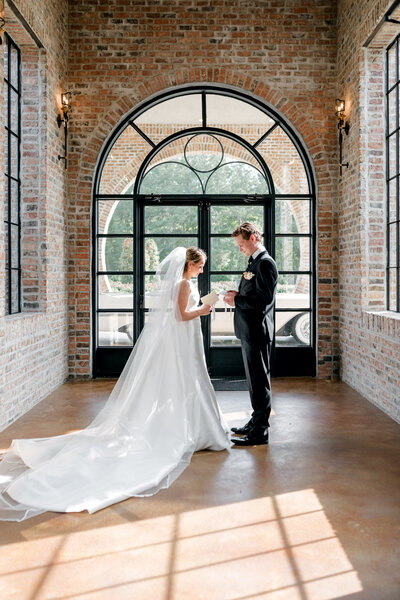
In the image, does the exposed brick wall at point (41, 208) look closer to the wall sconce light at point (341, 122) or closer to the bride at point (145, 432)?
the bride at point (145, 432)

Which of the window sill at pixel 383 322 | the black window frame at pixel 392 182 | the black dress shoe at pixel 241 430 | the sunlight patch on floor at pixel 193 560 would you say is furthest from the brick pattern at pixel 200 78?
the sunlight patch on floor at pixel 193 560

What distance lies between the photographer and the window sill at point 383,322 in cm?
525

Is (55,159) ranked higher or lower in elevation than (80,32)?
lower

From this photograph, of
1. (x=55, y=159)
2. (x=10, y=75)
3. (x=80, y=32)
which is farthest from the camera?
(x=80, y=32)

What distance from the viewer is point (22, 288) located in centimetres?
636

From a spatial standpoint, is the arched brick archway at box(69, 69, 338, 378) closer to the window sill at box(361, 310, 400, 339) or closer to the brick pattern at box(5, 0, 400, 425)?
the brick pattern at box(5, 0, 400, 425)

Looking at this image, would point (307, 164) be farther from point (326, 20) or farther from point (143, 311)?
point (143, 311)

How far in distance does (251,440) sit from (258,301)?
111 cm

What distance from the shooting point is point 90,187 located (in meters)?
7.35

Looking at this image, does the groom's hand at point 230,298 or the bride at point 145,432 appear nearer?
the bride at point 145,432

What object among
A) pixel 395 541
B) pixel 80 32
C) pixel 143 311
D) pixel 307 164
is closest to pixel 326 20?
pixel 307 164

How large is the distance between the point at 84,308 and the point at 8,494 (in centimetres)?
409

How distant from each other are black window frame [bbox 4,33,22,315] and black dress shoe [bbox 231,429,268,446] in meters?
2.86

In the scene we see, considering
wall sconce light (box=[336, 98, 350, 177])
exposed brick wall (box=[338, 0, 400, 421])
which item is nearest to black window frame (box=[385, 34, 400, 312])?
exposed brick wall (box=[338, 0, 400, 421])
